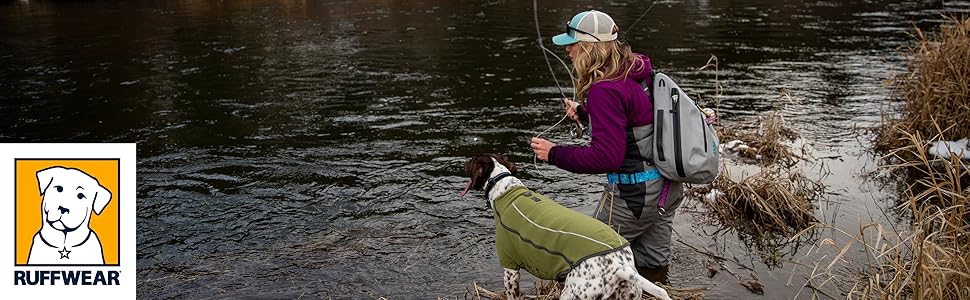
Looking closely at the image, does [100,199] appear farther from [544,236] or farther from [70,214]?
[544,236]

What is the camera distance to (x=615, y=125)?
4820mm

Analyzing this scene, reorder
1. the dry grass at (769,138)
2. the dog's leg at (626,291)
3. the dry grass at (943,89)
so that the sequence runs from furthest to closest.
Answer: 1. the dry grass at (769,138)
2. the dry grass at (943,89)
3. the dog's leg at (626,291)

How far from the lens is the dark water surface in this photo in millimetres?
6680

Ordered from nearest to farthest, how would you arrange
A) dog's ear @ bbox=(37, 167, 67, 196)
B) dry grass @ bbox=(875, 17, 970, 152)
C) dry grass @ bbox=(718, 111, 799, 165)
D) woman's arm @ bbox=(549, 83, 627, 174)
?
dog's ear @ bbox=(37, 167, 67, 196)
woman's arm @ bbox=(549, 83, 627, 174)
dry grass @ bbox=(875, 17, 970, 152)
dry grass @ bbox=(718, 111, 799, 165)

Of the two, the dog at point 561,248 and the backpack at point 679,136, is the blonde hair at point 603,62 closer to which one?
the backpack at point 679,136

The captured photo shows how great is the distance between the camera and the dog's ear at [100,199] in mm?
4590

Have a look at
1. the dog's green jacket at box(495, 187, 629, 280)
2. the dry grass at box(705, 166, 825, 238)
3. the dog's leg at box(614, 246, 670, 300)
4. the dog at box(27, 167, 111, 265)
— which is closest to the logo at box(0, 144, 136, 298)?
the dog at box(27, 167, 111, 265)

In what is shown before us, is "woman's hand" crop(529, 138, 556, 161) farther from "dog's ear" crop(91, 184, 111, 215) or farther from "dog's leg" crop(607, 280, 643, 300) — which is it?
"dog's ear" crop(91, 184, 111, 215)

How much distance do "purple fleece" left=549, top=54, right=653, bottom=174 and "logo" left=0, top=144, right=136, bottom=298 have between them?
2598 mm

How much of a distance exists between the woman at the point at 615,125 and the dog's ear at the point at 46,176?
2.78 m

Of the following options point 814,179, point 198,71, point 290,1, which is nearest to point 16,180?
point 814,179

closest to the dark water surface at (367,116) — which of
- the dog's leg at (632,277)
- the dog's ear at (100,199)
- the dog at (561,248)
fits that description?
the dog at (561,248)

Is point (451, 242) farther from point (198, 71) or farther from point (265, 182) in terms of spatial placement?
point (198, 71)

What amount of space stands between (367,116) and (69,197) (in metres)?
7.73
